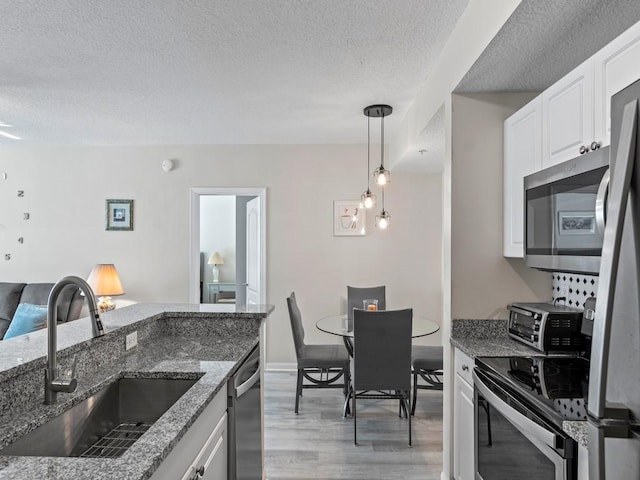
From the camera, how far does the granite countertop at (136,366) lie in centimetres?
91

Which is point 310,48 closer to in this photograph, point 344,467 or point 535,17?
point 535,17

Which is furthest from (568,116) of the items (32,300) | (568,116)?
(32,300)

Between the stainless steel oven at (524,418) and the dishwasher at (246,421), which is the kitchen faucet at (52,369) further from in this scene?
the stainless steel oven at (524,418)

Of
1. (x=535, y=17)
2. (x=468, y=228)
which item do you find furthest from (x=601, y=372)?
(x=468, y=228)

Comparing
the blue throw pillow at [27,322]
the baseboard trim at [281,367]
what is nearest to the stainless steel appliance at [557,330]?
the baseboard trim at [281,367]

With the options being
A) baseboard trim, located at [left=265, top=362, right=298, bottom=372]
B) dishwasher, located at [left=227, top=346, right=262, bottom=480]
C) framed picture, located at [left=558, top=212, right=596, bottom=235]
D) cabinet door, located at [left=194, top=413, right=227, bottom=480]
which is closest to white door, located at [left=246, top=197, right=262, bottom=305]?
baseboard trim, located at [left=265, top=362, right=298, bottom=372]

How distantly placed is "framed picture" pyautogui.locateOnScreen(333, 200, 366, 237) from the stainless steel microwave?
2.71 metres

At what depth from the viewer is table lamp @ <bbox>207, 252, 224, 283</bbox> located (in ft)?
23.2

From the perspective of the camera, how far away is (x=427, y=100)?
9.57 ft

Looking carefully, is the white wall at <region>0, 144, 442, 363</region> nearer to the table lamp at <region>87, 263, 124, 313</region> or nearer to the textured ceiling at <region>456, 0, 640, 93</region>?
the table lamp at <region>87, 263, 124, 313</region>

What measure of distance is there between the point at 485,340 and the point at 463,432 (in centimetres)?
49

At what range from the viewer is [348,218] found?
15.5 ft

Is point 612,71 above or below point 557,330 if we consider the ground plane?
above

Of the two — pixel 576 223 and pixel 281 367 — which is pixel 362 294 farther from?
pixel 576 223
